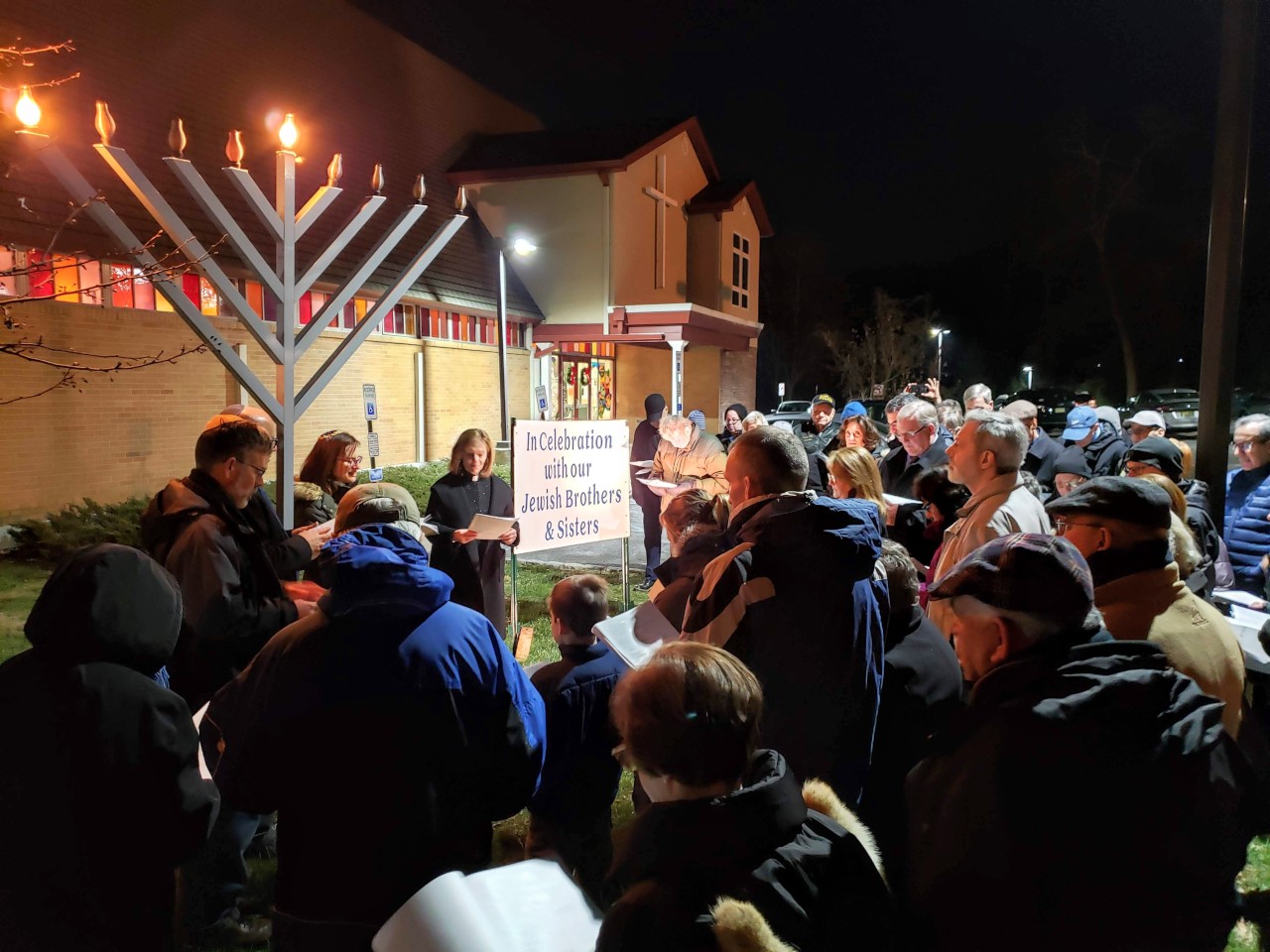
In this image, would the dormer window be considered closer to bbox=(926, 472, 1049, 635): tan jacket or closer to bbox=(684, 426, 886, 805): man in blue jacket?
bbox=(926, 472, 1049, 635): tan jacket

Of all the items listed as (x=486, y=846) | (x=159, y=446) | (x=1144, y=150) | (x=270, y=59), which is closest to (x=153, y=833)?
(x=486, y=846)

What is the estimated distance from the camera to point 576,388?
22.2m

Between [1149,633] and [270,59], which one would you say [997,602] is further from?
[270,59]

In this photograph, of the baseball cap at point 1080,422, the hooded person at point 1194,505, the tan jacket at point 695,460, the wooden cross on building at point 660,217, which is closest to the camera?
the hooded person at point 1194,505

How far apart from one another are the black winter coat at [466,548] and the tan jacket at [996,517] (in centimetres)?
298

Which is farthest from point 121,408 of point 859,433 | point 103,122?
point 859,433

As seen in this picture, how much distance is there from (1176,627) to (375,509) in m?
2.36

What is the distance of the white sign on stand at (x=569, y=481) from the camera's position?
5.88 metres

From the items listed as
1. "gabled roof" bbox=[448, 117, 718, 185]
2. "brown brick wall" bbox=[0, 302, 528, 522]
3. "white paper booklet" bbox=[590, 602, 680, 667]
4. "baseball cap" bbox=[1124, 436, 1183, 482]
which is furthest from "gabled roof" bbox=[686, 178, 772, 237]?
"white paper booklet" bbox=[590, 602, 680, 667]

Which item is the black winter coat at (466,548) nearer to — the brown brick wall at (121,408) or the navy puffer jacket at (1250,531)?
the navy puffer jacket at (1250,531)

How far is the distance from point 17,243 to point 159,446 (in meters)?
3.37

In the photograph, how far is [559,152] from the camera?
60.3 feet

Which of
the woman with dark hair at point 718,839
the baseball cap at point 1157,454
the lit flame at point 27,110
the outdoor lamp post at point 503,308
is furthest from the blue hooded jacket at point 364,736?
the outdoor lamp post at point 503,308

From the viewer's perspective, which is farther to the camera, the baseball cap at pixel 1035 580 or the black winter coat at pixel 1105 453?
the black winter coat at pixel 1105 453
